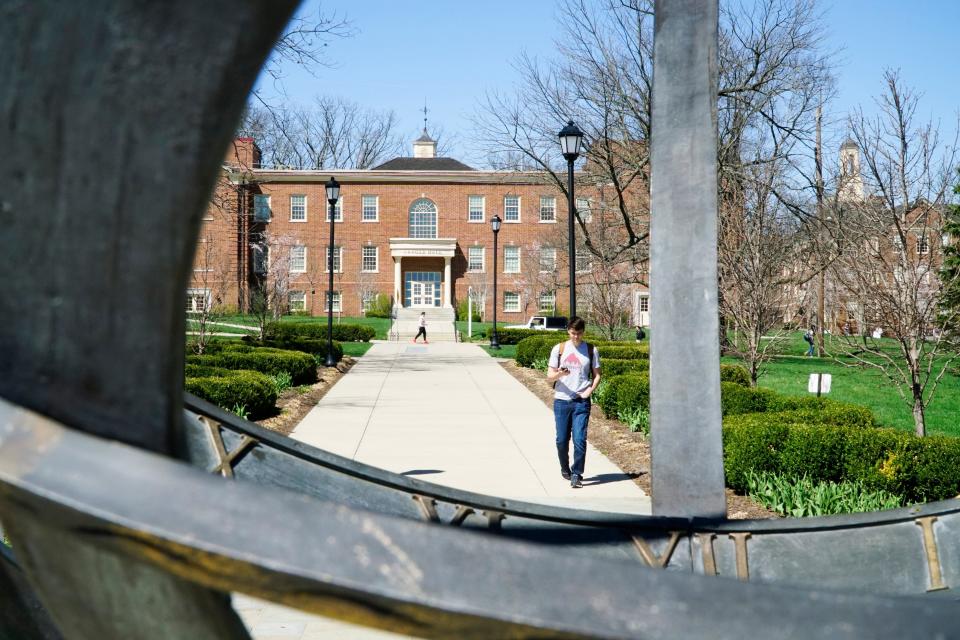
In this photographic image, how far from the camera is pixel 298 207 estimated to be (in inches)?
2208

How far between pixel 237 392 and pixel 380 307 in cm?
4331

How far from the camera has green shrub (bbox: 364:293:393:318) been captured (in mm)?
54812

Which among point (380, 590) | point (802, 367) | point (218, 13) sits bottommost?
point (802, 367)

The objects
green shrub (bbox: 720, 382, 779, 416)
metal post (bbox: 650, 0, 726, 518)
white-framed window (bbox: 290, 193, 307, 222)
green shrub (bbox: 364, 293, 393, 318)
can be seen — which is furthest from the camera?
white-framed window (bbox: 290, 193, 307, 222)

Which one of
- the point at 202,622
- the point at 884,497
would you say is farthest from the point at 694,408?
the point at 884,497

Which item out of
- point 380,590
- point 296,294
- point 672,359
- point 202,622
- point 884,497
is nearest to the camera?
point 380,590

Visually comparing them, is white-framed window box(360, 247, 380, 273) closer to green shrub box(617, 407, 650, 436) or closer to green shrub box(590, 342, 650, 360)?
green shrub box(590, 342, 650, 360)

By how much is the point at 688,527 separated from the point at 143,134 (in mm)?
1995

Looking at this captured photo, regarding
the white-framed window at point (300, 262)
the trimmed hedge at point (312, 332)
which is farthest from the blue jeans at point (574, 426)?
the white-framed window at point (300, 262)

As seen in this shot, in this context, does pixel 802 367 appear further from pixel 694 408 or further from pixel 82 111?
pixel 82 111

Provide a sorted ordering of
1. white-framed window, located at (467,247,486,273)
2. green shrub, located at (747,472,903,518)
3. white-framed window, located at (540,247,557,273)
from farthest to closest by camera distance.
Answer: white-framed window, located at (467,247,486,273) < white-framed window, located at (540,247,557,273) < green shrub, located at (747,472,903,518)

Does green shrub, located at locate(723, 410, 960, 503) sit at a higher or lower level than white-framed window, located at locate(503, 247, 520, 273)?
lower

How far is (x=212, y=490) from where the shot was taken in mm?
995

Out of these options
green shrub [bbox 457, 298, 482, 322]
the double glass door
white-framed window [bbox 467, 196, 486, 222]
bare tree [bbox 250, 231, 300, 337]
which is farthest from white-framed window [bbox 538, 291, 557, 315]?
bare tree [bbox 250, 231, 300, 337]
